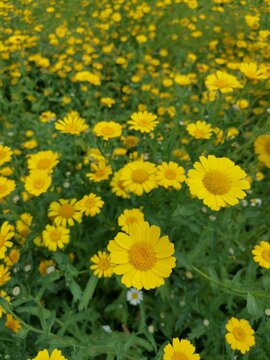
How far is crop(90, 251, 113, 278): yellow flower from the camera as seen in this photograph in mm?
1993

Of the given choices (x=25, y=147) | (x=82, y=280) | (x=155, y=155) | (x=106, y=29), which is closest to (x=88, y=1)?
(x=106, y=29)

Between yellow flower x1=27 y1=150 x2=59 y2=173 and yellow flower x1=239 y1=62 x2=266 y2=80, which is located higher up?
yellow flower x1=239 y1=62 x2=266 y2=80

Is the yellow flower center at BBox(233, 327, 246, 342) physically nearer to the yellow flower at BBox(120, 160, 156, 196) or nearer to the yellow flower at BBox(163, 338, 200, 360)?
the yellow flower at BBox(163, 338, 200, 360)

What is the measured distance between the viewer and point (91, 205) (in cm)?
207

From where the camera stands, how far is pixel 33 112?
159 inches

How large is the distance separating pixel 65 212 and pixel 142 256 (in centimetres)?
79

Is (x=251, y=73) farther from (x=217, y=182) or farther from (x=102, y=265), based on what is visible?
(x=102, y=265)

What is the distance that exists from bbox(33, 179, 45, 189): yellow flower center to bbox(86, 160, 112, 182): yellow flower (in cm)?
27

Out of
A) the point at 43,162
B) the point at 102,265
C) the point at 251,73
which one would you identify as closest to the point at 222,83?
the point at 251,73

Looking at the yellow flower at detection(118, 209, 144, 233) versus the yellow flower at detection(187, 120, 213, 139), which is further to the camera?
the yellow flower at detection(187, 120, 213, 139)

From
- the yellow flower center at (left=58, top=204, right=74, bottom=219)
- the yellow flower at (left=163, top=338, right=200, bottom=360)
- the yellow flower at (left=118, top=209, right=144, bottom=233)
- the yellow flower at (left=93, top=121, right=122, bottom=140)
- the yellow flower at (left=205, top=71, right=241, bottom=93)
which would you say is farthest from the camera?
the yellow flower at (left=205, top=71, right=241, bottom=93)

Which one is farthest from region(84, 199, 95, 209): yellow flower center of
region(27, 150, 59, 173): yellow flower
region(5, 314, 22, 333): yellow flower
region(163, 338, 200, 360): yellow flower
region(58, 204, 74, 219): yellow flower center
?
region(163, 338, 200, 360): yellow flower

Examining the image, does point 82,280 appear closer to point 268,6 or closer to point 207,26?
point 207,26

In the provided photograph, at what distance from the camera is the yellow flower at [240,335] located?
1.79 m
